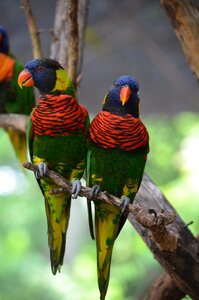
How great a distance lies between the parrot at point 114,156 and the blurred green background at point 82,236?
2.80 metres

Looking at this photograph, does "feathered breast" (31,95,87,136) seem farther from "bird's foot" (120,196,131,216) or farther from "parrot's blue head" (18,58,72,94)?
"bird's foot" (120,196,131,216)

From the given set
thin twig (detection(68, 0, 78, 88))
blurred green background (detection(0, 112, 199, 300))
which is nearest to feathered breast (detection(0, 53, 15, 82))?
thin twig (detection(68, 0, 78, 88))

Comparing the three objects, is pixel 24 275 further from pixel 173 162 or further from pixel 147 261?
pixel 173 162

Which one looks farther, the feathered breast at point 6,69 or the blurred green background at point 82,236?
the blurred green background at point 82,236

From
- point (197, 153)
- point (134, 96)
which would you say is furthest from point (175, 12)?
point (197, 153)

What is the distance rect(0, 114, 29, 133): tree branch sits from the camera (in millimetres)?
2623

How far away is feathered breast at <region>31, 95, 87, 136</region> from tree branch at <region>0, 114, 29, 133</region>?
870 millimetres

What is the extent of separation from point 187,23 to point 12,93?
3.50ft

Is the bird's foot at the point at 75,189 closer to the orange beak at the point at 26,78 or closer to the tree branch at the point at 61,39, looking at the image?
the orange beak at the point at 26,78

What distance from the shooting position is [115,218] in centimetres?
188

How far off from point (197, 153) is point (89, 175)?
3725 mm

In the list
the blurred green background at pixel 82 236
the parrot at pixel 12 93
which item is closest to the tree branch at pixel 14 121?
the parrot at pixel 12 93

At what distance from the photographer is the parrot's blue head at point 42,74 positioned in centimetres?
171

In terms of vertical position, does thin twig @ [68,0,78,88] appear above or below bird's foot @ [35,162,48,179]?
above
